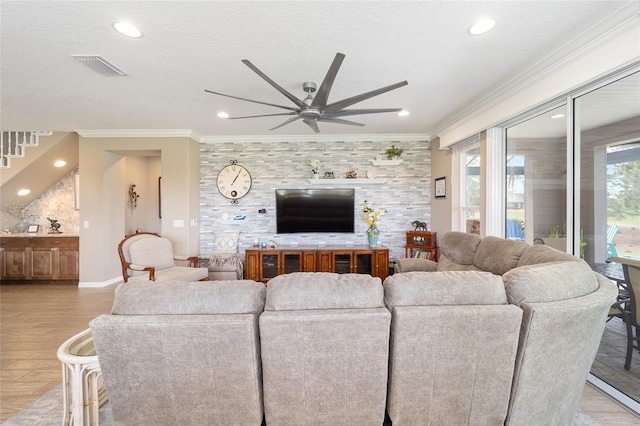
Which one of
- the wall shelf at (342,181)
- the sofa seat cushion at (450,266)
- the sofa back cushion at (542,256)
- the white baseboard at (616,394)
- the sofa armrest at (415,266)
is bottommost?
the white baseboard at (616,394)

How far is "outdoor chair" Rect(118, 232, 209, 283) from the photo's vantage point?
3.81 metres

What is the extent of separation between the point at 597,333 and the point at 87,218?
249 inches

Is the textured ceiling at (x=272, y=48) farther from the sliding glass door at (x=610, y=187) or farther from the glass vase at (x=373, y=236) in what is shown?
the glass vase at (x=373, y=236)

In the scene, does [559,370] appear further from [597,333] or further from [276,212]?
[276,212]

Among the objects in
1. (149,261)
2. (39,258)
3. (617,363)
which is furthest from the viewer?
(39,258)

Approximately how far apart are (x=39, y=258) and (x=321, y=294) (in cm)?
599

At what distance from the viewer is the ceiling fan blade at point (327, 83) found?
1.82m

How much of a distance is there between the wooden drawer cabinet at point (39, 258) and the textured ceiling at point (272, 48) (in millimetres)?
2330

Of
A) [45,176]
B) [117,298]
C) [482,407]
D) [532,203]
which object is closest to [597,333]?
[482,407]

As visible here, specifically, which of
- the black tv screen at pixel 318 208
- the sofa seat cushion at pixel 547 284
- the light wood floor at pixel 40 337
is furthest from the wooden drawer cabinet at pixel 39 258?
the sofa seat cushion at pixel 547 284

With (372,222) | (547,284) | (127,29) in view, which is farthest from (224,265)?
(547,284)

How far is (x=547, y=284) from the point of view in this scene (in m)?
1.51

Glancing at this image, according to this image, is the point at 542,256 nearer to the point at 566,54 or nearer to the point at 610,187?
the point at 610,187

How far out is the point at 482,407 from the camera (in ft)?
5.02
